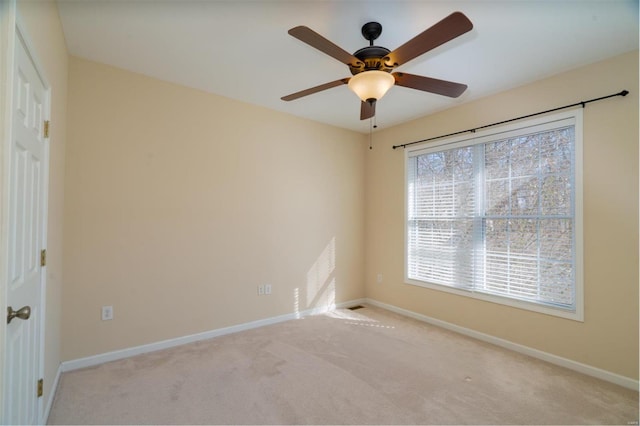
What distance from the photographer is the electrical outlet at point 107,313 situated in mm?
2764

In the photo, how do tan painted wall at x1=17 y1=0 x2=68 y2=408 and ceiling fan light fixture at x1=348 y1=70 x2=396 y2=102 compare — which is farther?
ceiling fan light fixture at x1=348 y1=70 x2=396 y2=102

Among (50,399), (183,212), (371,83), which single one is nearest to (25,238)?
(50,399)

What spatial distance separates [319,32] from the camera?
2273 millimetres

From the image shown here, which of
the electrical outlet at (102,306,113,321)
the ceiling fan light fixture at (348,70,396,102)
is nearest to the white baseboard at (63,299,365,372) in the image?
the electrical outlet at (102,306,113,321)

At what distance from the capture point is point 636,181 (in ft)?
7.93

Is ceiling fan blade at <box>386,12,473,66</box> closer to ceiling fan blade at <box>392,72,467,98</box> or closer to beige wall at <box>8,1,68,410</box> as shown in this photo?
ceiling fan blade at <box>392,72,467,98</box>

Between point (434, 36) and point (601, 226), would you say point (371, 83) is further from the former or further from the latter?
point (601, 226)

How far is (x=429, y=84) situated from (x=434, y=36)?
53 centimetres

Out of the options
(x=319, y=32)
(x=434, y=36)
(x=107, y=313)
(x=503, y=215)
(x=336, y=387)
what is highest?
(x=319, y=32)

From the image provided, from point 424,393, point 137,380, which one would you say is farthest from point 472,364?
point 137,380

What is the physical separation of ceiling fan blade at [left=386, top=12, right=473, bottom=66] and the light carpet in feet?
7.55

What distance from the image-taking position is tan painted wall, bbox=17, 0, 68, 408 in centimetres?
173

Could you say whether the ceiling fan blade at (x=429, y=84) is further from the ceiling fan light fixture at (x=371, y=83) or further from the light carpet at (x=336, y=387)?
the light carpet at (x=336, y=387)

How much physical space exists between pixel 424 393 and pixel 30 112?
3032 mm
